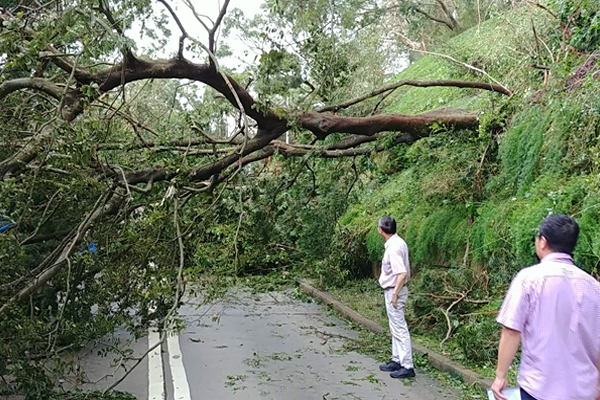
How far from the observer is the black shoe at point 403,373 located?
7.47m

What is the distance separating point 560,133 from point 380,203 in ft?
23.2

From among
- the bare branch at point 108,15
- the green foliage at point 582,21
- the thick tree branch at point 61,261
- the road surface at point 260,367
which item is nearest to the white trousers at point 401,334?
the road surface at point 260,367

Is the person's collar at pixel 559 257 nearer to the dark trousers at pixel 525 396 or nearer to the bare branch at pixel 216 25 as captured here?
the dark trousers at pixel 525 396

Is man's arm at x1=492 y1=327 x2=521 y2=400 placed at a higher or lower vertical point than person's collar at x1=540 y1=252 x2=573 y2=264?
lower

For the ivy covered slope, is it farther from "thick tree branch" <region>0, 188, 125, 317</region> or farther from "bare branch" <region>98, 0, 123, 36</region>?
"bare branch" <region>98, 0, 123, 36</region>

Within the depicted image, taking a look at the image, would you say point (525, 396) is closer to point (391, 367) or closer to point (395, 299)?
point (395, 299)

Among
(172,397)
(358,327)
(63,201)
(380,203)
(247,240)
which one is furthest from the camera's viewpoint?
(380,203)

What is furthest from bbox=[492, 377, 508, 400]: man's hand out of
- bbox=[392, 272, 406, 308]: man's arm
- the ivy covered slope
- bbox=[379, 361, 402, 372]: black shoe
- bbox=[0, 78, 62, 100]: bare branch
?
bbox=[0, 78, 62, 100]: bare branch

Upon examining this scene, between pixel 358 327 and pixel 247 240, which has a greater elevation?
pixel 247 240

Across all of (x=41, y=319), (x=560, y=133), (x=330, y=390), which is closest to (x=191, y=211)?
(x=41, y=319)

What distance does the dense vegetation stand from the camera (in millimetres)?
A: 6383

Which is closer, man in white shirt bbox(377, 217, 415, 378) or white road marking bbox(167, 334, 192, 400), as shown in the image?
white road marking bbox(167, 334, 192, 400)

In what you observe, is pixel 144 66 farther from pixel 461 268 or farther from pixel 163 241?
pixel 461 268

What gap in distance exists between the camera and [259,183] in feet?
31.7
